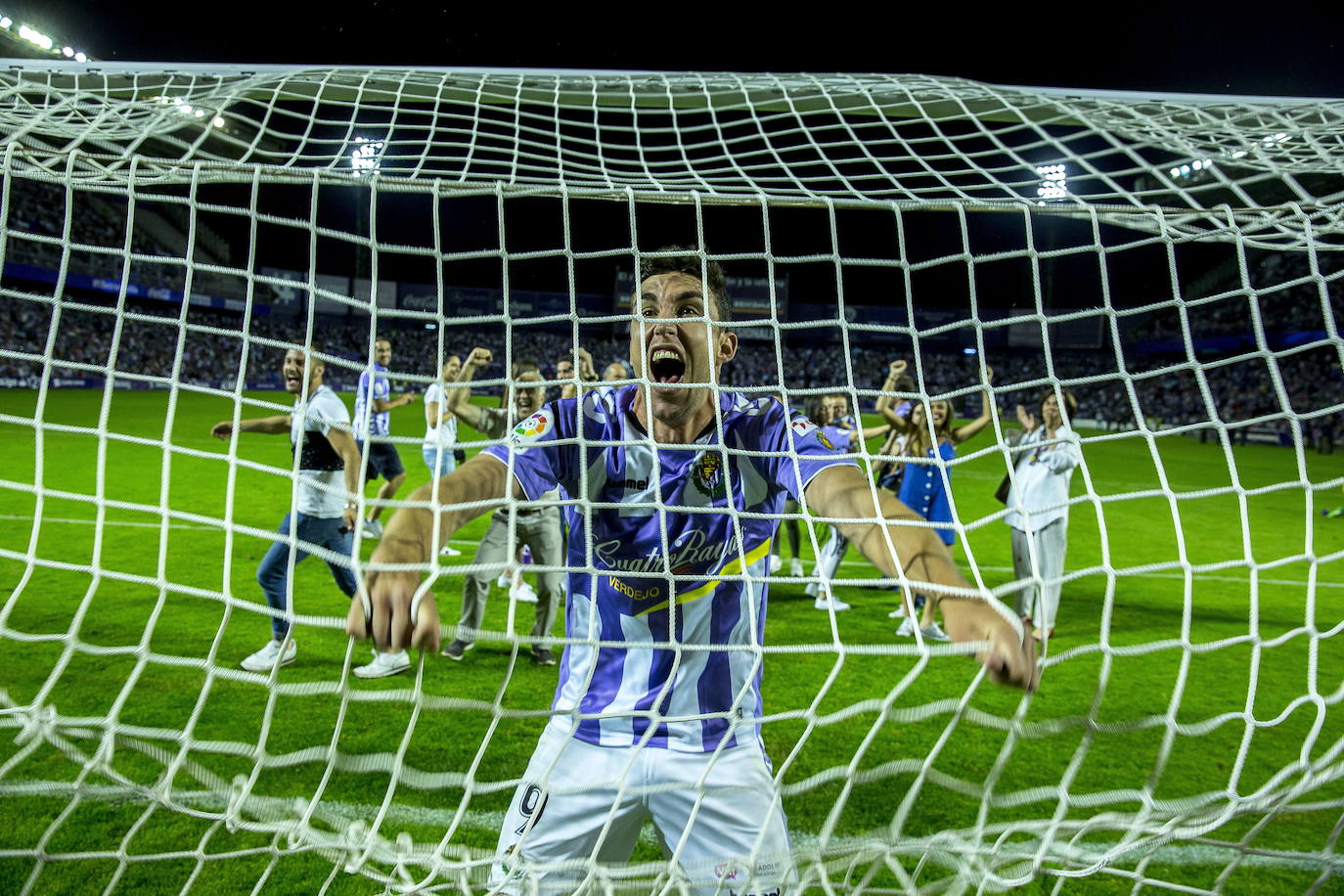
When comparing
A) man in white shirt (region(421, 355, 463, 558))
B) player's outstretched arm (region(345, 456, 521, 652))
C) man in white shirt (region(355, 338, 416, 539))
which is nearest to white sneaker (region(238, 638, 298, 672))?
man in white shirt (region(421, 355, 463, 558))

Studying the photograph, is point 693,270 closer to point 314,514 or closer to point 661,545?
point 661,545

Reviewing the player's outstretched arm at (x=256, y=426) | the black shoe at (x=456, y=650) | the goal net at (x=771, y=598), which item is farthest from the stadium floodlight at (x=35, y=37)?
the black shoe at (x=456, y=650)

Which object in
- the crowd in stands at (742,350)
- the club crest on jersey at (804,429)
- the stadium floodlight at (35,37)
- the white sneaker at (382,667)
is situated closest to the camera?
the club crest on jersey at (804,429)

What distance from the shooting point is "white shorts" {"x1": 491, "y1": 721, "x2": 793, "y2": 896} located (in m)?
1.90

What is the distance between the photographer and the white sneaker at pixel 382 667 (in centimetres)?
458

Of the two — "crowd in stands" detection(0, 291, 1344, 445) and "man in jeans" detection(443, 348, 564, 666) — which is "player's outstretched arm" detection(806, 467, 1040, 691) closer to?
"man in jeans" detection(443, 348, 564, 666)

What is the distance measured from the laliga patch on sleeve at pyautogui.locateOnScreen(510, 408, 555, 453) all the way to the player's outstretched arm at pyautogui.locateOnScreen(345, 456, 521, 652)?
80 millimetres

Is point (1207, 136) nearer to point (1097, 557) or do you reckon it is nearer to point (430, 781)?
point (430, 781)

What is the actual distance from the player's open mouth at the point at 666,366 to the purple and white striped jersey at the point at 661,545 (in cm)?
12

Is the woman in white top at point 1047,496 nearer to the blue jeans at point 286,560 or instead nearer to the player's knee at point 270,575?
the blue jeans at point 286,560

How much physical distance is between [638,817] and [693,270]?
4.76ft

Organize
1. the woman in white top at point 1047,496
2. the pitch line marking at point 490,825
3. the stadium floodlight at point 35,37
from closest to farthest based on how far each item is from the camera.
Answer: the pitch line marking at point 490,825 < the woman in white top at point 1047,496 < the stadium floodlight at point 35,37

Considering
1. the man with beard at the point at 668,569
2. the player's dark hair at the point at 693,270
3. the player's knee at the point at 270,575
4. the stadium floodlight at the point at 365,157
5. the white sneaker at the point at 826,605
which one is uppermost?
the stadium floodlight at the point at 365,157

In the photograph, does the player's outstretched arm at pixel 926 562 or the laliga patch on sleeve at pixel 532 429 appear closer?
the player's outstretched arm at pixel 926 562
